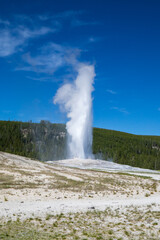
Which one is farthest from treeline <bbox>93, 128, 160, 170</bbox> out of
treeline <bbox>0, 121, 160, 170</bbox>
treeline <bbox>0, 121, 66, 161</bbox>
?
treeline <bbox>0, 121, 66, 161</bbox>

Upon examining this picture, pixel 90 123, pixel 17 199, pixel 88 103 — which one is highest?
pixel 88 103

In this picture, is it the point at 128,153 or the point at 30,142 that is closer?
the point at 128,153

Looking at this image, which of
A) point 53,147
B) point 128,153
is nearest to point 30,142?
point 53,147

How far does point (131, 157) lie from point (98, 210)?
146794 millimetres

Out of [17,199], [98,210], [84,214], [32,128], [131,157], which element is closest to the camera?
[84,214]

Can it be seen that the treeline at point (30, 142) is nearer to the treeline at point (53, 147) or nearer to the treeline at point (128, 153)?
the treeline at point (53, 147)

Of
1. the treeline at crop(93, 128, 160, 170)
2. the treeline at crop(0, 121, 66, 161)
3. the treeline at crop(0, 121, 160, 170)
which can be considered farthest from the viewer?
the treeline at crop(0, 121, 66, 161)

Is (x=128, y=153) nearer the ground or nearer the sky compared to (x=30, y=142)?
nearer the ground

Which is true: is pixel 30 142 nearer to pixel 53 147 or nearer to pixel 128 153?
pixel 53 147

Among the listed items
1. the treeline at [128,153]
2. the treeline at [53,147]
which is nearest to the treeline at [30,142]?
the treeline at [53,147]

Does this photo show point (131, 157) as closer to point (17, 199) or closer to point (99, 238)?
point (17, 199)

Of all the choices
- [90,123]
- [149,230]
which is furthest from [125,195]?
[90,123]

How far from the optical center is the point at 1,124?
619 ft

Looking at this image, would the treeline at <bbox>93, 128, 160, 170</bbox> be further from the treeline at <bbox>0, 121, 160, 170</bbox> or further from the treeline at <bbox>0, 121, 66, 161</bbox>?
→ the treeline at <bbox>0, 121, 66, 161</bbox>
